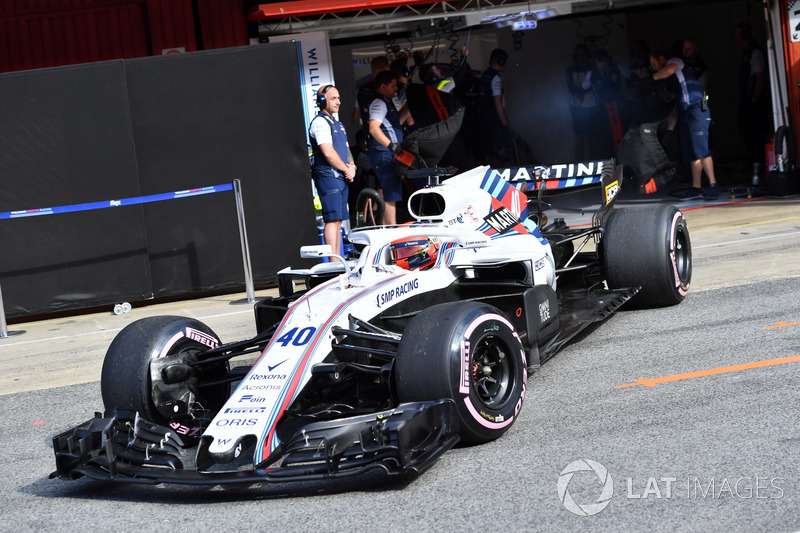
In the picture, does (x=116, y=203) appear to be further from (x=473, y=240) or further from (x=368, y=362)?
(x=368, y=362)

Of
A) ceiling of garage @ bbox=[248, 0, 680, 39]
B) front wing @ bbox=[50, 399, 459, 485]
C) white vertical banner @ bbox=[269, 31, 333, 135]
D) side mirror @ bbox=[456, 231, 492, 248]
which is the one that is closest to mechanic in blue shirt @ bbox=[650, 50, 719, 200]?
ceiling of garage @ bbox=[248, 0, 680, 39]

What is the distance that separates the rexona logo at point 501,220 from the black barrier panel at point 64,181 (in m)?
5.33

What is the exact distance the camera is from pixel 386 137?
37.8 feet

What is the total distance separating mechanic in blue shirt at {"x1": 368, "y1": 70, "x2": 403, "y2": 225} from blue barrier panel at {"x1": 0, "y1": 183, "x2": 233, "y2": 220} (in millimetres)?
1872

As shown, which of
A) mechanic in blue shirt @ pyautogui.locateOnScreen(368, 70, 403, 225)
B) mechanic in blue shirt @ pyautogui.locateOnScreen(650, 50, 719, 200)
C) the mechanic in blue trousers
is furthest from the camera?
mechanic in blue shirt @ pyautogui.locateOnScreen(650, 50, 719, 200)

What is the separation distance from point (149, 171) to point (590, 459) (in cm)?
764

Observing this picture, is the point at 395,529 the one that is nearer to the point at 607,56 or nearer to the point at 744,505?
the point at 744,505

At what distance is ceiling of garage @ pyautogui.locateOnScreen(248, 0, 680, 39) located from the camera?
12703 mm

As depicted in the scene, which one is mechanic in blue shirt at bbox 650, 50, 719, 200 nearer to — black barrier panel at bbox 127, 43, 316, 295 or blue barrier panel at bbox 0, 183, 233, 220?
black barrier panel at bbox 127, 43, 316, 295

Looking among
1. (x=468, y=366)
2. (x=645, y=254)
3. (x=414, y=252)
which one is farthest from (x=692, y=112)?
(x=468, y=366)

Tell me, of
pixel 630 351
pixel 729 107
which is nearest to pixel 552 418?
pixel 630 351

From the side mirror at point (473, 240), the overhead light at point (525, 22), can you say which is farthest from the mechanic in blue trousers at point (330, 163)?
the overhead light at point (525, 22)

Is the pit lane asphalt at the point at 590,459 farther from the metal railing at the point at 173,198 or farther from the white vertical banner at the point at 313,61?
the white vertical banner at the point at 313,61

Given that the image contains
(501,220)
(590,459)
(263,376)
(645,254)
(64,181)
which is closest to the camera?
(590,459)
